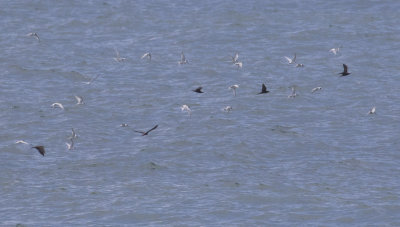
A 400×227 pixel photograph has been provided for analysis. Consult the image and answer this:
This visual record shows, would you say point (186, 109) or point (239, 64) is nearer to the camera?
point (186, 109)

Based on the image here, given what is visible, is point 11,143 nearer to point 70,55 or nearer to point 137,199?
point 137,199

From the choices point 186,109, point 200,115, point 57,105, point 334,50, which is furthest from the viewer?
point 334,50

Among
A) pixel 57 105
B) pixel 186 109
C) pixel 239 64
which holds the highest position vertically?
pixel 239 64

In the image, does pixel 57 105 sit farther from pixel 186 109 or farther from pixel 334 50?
pixel 334 50

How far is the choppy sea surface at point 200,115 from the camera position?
54.5m

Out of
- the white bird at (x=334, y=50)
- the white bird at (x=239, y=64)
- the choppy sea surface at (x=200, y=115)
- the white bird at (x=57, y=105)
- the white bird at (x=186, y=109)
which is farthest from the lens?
the white bird at (x=334, y=50)

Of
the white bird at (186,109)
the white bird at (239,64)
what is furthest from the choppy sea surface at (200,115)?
the white bird at (239,64)

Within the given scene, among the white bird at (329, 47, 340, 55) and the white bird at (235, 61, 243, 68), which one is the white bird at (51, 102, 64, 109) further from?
the white bird at (329, 47, 340, 55)

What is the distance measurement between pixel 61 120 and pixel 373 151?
17.7 meters

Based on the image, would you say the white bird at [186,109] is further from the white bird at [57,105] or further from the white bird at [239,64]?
the white bird at [57,105]

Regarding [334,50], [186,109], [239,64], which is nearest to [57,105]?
[186,109]

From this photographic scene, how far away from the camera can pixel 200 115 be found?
67.9 metres

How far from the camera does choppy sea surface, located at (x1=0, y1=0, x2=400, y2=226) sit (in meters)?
54.5

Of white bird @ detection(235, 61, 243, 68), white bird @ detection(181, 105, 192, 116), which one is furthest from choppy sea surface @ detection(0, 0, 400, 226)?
white bird @ detection(235, 61, 243, 68)
